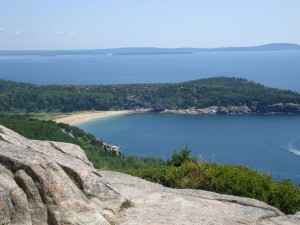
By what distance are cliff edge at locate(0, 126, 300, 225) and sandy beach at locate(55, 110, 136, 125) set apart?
128490mm

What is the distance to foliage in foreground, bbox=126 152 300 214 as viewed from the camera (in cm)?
1731

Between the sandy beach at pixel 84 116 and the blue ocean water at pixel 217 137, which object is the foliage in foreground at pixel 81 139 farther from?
the sandy beach at pixel 84 116

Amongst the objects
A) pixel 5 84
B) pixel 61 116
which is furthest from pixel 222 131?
pixel 5 84

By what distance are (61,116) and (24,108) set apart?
21.0 m

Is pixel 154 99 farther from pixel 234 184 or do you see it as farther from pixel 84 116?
pixel 234 184

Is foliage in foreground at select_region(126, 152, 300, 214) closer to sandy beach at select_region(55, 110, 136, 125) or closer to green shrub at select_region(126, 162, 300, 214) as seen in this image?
green shrub at select_region(126, 162, 300, 214)

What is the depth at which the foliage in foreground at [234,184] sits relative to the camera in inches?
682

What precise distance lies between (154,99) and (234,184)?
163 metres

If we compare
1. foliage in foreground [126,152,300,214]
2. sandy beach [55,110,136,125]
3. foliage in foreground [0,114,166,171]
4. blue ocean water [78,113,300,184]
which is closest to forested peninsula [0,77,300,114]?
sandy beach [55,110,136,125]

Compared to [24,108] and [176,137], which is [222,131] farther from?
[24,108]

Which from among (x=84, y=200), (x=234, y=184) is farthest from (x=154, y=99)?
(x=84, y=200)

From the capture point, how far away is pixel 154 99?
591 feet

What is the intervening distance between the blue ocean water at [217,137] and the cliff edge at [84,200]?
60.9 m

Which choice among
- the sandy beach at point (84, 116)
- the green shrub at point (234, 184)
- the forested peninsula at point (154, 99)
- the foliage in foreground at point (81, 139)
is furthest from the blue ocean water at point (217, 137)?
the green shrub at point (234, 184)
